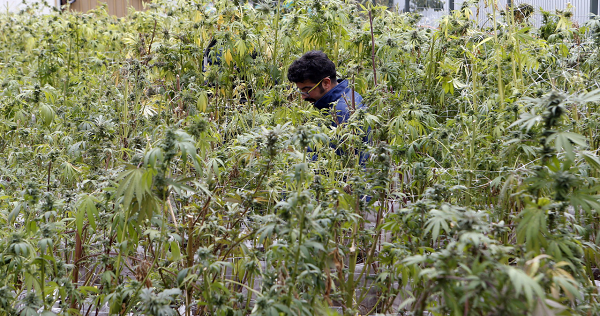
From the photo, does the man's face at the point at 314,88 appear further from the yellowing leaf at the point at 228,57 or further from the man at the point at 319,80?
the yellowing leaf at the point at 228,57

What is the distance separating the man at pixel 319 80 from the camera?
3.07 meters

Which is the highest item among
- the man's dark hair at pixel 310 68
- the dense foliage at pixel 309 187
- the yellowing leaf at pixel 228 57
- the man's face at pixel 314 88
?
the yellowing leaf at pixel 228 57

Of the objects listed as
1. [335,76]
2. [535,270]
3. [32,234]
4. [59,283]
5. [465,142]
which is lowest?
[59,283]

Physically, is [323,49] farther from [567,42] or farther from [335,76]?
[567,42]

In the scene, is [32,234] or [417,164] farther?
[417,164]

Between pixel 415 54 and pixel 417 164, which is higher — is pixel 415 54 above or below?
above

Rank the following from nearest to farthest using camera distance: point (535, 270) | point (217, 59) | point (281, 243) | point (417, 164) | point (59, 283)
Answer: point (535, 270) < point (281, 243) < point (59, 283) < point (417, 164) < point (217, 59)

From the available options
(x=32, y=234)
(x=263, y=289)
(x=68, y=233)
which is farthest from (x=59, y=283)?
(x=263, y=289)

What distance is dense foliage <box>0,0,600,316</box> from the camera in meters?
1.34

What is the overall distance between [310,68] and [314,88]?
4.9 inches

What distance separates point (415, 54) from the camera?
11.2 ft

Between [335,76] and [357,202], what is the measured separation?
61.4 inches

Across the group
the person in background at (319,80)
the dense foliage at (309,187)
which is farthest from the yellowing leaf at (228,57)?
the person in background at (319,80)

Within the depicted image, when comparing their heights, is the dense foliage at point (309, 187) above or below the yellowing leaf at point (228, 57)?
below
